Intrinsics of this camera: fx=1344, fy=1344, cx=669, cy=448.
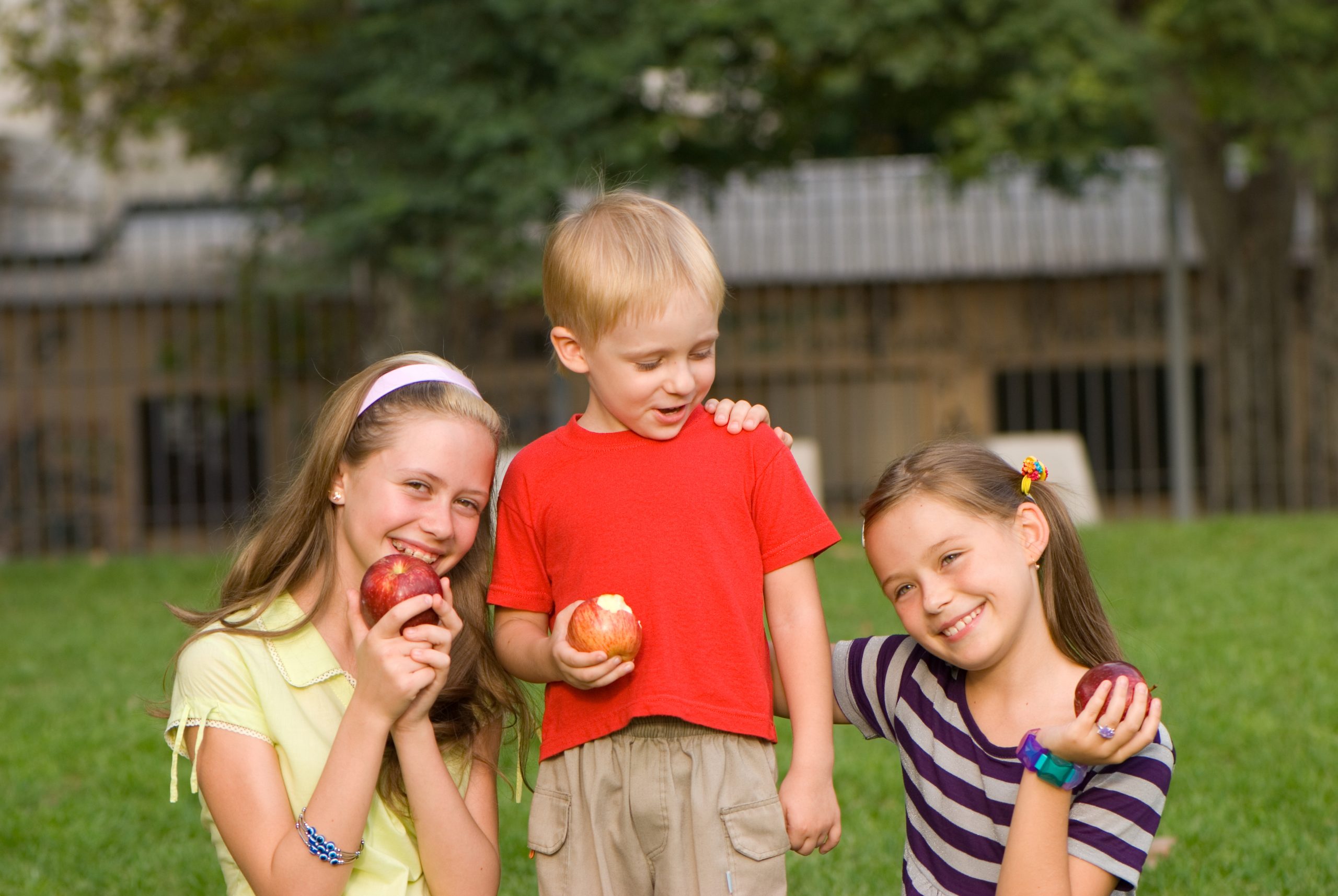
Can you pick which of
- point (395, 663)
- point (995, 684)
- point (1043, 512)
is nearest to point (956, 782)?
point (995, 684)

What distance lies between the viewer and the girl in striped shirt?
2.35 meters

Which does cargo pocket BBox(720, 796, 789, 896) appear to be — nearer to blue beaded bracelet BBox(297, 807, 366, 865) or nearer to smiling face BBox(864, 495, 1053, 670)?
smiling face BBox(864, 495, 1053, 670)

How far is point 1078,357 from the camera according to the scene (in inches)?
562

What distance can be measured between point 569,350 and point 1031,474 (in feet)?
3.06

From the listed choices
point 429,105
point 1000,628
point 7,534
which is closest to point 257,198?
point 429,105

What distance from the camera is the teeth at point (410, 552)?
8.46 feet

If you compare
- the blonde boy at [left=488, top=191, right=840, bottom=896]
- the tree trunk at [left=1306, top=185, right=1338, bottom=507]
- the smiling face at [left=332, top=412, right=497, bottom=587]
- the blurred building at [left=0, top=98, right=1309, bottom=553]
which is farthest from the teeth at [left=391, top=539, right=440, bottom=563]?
the tree trunk at [left=1306, top=185, right=1338, bottom=507]

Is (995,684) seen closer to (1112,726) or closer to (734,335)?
(1112,726)

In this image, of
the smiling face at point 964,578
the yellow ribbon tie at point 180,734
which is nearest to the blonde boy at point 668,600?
the smiling face at point 964,578

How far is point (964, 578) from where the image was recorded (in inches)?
97.0

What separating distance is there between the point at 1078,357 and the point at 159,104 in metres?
9.50

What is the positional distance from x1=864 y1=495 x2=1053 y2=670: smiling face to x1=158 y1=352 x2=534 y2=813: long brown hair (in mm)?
831

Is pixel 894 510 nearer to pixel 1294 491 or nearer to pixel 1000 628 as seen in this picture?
pixel 1000 628

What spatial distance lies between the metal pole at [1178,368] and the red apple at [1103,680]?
915 cm
